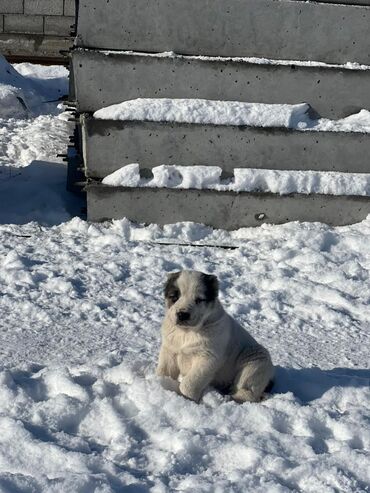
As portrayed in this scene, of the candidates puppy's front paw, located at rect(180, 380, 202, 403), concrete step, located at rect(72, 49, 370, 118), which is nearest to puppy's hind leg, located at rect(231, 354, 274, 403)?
puppy's front paw, located at rect(180, 380, 202, 403)

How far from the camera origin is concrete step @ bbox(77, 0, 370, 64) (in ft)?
25.2

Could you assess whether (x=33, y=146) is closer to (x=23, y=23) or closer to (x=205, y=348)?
(x=205, y=348)

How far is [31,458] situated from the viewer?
3.96 m

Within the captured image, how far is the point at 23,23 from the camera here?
17031mm

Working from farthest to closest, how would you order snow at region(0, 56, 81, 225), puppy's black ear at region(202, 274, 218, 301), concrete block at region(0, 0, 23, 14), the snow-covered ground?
concrete block at region(0, 0, 23, 14) < snow at region(0, 56, 81, 225) < puppy's black ear at region(202, 274, 218, 301) < the snow-covered ground

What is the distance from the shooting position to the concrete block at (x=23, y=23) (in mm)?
16953

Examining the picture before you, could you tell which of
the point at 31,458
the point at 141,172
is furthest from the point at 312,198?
the point at 31,458

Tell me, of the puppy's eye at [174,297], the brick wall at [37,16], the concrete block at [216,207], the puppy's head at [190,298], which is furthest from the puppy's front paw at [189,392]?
the brick wall at [37,16]

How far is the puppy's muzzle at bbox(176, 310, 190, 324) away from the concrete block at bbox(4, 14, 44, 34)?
13.9 meters

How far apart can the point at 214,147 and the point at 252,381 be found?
368 centimetres

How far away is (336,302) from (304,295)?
0.25 metres

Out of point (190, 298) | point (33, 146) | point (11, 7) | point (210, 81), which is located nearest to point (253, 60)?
point (210, 81)

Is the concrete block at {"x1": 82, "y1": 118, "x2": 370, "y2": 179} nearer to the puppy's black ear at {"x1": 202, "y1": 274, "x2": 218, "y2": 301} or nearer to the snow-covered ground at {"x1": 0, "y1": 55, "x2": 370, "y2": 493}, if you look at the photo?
the snow-covered ground at {"x1": 0, "y1": 55, "x2": 370, "y2": 493}

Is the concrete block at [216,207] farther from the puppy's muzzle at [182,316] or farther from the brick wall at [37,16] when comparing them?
the brick wall at [37,16]
